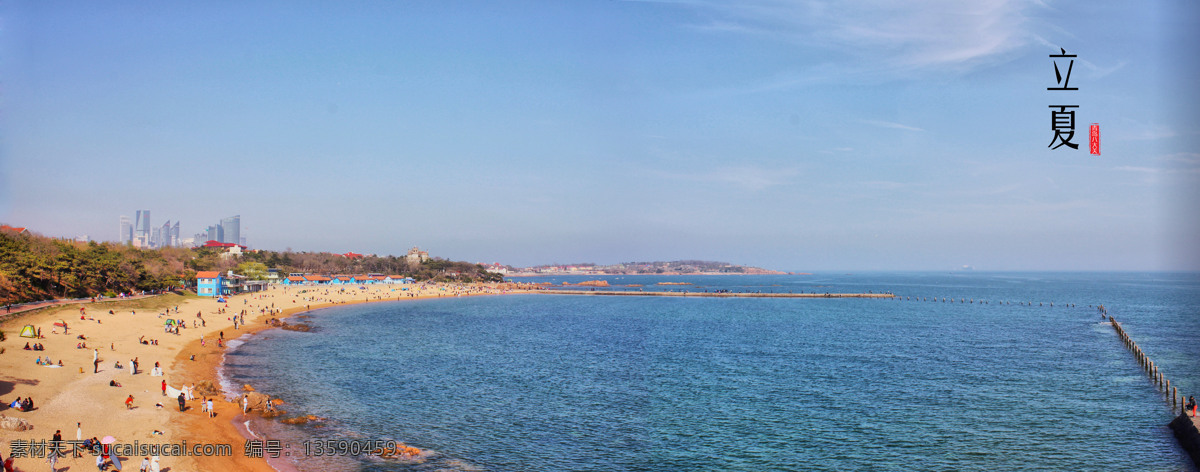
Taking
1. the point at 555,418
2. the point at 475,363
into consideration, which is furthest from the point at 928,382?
the point at 475,363

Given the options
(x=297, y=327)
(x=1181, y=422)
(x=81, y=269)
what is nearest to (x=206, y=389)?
(x=297, y=327)

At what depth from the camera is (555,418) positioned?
96.7 ft

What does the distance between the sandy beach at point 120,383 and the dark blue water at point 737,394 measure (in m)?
2.93

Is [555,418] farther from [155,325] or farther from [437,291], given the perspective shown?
[437,291]

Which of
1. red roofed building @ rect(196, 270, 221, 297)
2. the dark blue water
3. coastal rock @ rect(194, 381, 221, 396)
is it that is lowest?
the dark blue water

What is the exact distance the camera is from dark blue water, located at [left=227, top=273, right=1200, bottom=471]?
2434cm

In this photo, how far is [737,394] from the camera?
3472 centimetres

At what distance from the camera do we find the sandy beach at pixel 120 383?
2205cm

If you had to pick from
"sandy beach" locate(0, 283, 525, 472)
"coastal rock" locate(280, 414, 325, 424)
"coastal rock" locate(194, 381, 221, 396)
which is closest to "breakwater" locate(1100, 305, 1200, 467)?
"sandy beach" locate(0, 283, 525, 472)

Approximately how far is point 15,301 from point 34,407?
3775 centimetres

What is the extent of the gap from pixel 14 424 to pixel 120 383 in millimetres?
9549

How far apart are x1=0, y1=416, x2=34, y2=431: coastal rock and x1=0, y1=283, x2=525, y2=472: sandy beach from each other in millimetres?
205

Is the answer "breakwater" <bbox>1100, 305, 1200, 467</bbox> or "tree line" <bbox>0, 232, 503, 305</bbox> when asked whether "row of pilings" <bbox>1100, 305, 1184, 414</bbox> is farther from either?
"tree line" <bbox>0, 232, 503, 305</bbox>

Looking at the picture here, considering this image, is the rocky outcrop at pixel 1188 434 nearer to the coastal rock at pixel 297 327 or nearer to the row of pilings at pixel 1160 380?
the row of pilings at pixel 1160 380
